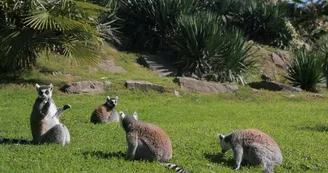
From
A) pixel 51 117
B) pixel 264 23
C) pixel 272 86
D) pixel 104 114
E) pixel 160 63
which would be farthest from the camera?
pixel 264 23

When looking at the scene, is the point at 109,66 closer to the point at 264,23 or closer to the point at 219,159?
the point at 264,23

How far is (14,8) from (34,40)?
1234mm

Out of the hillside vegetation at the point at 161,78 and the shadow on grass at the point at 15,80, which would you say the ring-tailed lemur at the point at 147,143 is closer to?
the hillside vegetation at the point at 161,78

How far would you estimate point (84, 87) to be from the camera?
715 inches

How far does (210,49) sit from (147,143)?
14957 mm

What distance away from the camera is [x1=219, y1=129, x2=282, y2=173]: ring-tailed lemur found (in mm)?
8352

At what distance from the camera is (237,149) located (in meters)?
8.47

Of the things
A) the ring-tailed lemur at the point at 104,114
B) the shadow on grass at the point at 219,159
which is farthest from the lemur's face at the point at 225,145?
the ring-tailed lemur at the point at 104,114

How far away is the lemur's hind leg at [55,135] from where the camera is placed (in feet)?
30.9

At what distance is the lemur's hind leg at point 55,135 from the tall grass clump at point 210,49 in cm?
1375

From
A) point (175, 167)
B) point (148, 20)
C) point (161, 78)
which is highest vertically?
point (148, 20)

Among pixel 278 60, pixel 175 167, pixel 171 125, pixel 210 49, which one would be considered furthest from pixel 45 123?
pixel 278 60

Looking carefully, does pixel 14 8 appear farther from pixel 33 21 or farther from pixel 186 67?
pixel 186 67

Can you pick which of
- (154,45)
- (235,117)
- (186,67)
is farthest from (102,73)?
(235,117)
